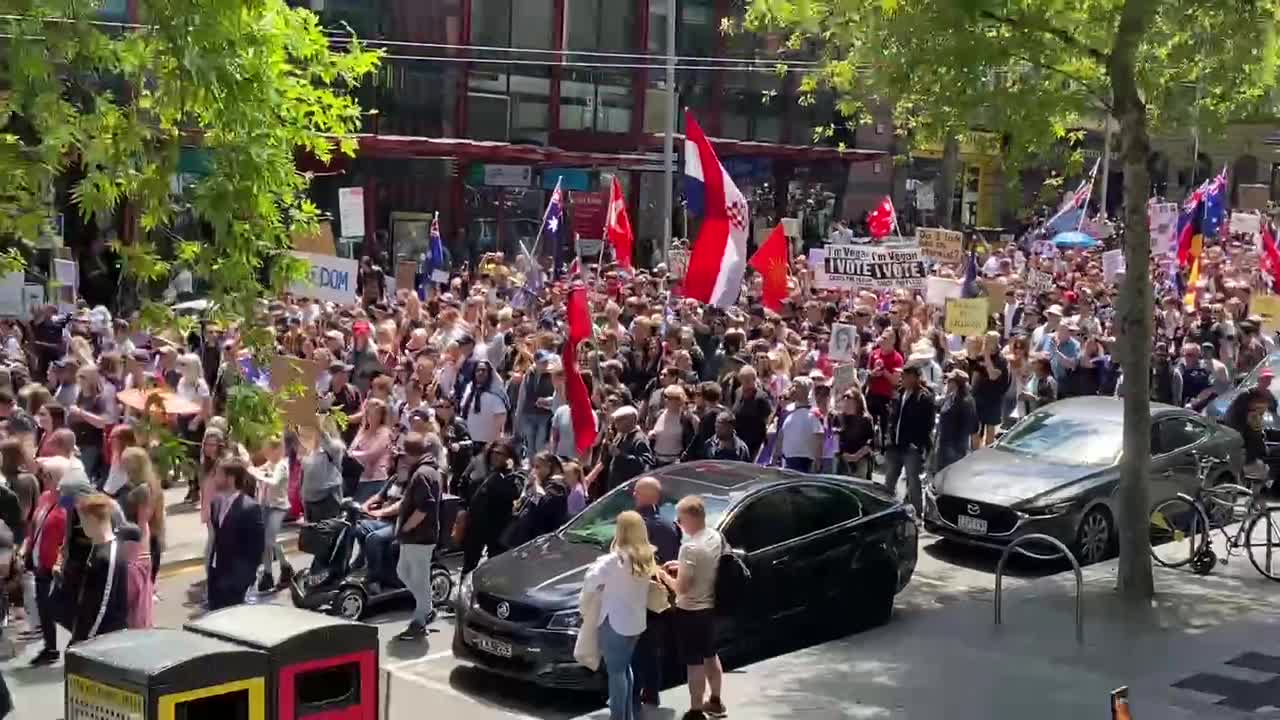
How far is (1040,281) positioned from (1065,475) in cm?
1414

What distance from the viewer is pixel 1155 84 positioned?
14.0 meters

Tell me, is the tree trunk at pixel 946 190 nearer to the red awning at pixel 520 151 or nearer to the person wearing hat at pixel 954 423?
the red awning at pixel 520 151

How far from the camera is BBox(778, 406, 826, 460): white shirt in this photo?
15.7 meters

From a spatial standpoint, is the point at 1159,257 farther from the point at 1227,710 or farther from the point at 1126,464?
the point at 1227,710

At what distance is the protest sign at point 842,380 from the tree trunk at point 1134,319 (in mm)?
4651

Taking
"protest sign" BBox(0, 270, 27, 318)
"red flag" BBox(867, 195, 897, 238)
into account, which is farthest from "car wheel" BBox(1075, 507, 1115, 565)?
"red flag" BBox(867, 195, 897, 238)

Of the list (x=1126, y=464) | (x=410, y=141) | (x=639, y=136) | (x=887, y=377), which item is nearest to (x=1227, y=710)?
(x=1126, y=464)

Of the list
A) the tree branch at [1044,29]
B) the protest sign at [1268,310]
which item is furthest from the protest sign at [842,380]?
the protest sign at [1268,310]

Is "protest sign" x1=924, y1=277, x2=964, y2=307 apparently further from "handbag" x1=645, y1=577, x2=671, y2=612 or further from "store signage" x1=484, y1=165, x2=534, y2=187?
"store signage" x1=484, y1=165, x2=534, y2=187

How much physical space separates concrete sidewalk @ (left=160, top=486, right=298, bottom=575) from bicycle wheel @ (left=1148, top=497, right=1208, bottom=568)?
26.2ft

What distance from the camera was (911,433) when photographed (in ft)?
53.5

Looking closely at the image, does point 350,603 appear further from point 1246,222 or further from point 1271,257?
point 1246,222

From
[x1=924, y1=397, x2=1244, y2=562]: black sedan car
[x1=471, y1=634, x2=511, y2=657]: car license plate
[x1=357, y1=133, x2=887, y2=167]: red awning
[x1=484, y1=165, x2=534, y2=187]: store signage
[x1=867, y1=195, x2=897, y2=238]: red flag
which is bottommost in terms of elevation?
[x1=471, y1=634, x2=511, y2=657]: car license plate

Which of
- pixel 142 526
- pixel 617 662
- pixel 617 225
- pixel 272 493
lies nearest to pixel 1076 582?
pixel 617 662
